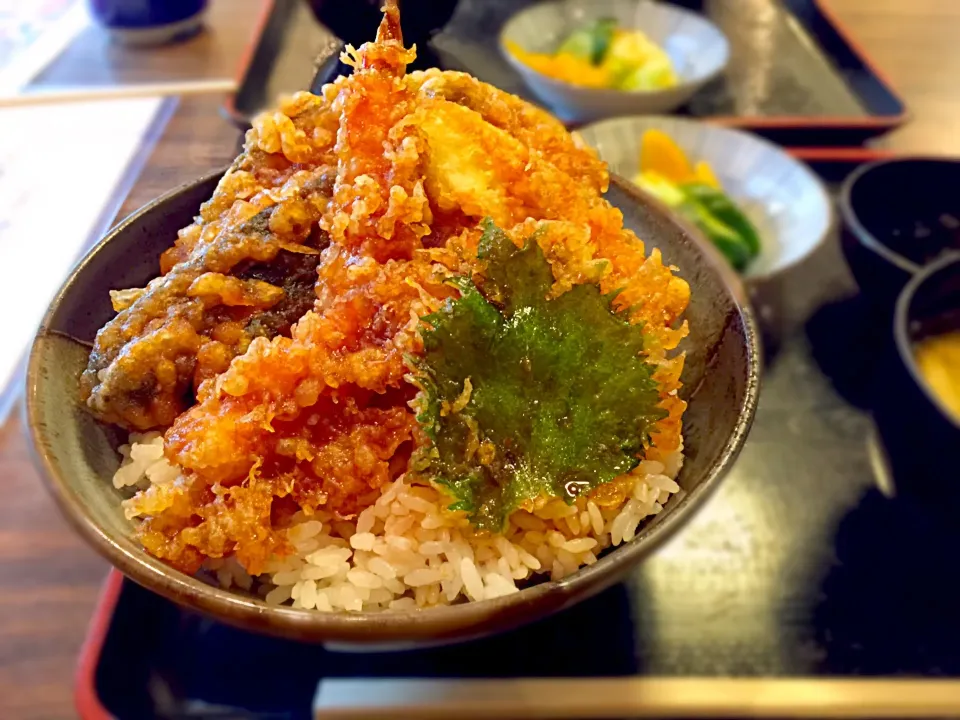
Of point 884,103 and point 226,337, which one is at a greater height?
point 226,337

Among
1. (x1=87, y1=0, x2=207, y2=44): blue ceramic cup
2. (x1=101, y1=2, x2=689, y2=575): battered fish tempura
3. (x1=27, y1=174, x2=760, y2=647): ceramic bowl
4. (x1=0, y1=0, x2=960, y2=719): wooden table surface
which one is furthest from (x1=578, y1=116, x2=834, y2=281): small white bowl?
(x1=87, y1=0, x2=207, y2=44): blue ceramic cup

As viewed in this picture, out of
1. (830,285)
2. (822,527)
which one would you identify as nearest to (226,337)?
(822,527)

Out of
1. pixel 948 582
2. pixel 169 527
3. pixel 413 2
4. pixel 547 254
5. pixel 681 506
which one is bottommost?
pixel 948 582

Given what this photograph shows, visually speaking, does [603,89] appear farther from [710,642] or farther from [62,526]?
[62,526]

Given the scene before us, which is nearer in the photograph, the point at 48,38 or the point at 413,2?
the point at 413,2

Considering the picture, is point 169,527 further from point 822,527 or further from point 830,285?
point 830,285

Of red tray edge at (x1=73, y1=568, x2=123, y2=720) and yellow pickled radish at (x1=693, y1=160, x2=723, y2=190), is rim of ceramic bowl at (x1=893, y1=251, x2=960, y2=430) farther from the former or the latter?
red tray edge at (x1=73, y1=568, x2=123, y2=720)
